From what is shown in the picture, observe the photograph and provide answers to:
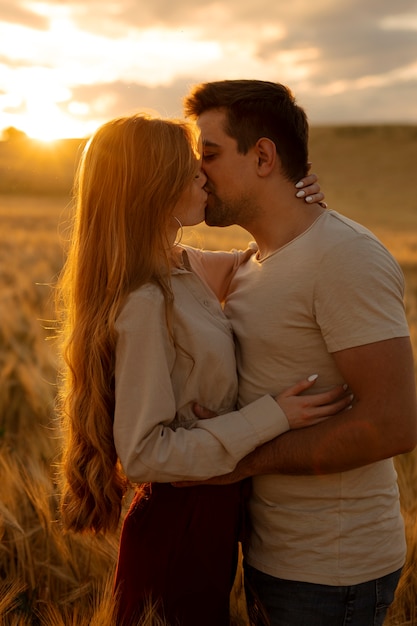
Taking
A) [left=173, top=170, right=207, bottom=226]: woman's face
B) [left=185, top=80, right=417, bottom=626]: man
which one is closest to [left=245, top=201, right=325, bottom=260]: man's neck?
[left=185, top=80, right=417, bottom=626]: man

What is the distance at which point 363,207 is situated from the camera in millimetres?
52938

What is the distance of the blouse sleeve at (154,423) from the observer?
6.39 ft

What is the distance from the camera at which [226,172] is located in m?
2.50

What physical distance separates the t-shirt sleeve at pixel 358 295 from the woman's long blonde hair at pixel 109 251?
1.50ft

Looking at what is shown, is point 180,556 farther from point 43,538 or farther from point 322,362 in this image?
point 43,538

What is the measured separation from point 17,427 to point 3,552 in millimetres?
1395

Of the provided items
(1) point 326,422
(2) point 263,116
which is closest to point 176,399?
(1) point 326,422

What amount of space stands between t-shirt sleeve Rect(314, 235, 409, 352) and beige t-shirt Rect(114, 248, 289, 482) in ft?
0.98

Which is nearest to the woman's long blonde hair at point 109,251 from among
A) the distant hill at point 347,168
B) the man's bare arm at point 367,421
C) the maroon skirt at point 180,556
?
the maroon skirt at point 180,556

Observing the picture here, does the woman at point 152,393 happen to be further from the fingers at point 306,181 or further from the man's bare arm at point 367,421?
the fingers at point 306,181

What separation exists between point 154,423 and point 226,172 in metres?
0.99

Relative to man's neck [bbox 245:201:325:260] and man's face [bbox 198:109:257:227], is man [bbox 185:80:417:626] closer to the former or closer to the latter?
man's neck [bbox 245:201:325:260]

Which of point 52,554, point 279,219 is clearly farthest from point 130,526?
point 279,219

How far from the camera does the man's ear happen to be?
2.45 m
